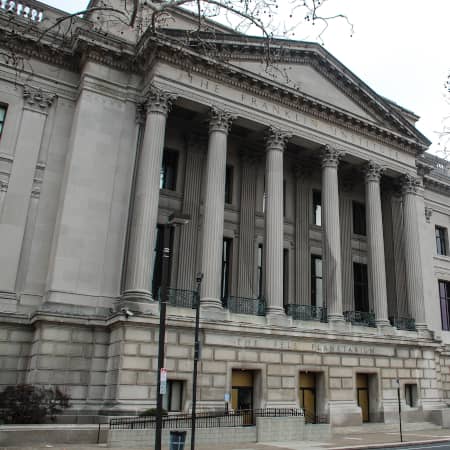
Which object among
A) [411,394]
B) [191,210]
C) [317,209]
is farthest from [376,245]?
[191,210]

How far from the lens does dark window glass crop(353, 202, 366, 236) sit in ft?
115

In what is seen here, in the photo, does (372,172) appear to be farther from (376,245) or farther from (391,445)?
(391,445)

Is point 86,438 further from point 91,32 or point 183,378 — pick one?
point 91,32

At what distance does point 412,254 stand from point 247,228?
10536 millimetres

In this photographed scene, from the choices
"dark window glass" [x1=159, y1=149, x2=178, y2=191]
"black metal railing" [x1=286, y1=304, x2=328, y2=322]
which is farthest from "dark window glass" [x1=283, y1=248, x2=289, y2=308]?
"dark window glass" [x1=159, y1=149, x2=178, y2=191]

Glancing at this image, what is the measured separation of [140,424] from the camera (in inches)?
701

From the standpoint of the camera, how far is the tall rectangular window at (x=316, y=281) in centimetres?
3107

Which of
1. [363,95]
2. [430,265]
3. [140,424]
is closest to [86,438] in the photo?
[140,424]

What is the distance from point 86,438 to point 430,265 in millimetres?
27911

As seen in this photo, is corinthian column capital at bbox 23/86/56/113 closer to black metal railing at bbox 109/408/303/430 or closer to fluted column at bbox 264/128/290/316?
fluted column at bbox 264/128/290/316

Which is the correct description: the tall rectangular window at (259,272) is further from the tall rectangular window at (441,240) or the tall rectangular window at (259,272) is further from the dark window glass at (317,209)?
the tall rectangular window at (441,240)

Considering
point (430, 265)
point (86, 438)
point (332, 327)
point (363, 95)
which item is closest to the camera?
point (86, 438)

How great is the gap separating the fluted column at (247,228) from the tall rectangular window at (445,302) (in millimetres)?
17404

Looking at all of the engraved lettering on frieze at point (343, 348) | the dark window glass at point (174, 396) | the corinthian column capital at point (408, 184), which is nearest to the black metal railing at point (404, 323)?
the engraved lettering on frieze at point (343, 348)
